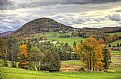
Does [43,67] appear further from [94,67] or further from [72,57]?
[72,57]

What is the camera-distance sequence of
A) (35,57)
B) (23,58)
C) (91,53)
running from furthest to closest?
1. (35,57)
2. (23,58)
3. (91,53)

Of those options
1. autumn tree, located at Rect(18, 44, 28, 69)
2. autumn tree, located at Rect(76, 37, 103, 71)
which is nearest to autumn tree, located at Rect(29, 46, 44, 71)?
autumn tree, located at Rect(18, 44, 28, 69)

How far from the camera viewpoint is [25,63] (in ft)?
302

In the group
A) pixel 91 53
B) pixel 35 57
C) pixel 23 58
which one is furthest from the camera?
pixel 35 57

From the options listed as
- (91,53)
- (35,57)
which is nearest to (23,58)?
(35,57)

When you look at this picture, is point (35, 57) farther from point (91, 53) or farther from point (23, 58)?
point (91, 53)

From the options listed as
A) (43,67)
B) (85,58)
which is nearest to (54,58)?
(43,67)

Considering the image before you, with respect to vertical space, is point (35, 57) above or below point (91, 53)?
below

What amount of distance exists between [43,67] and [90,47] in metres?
20.6

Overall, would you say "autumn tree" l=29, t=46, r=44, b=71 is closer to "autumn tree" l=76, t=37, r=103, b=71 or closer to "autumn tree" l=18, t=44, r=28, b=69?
"autumn tree" l=18, t=44, r=28, b=69

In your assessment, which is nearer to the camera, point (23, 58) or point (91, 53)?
point (91, 53)

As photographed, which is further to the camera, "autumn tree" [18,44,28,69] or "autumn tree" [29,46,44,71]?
"autumn tree" [29,46,44,71]

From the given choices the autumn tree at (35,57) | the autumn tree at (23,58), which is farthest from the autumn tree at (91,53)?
the autumn tree at (23,58)

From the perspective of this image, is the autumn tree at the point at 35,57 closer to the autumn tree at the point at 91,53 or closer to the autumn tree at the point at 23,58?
the autumn tree at the point at 23,58
